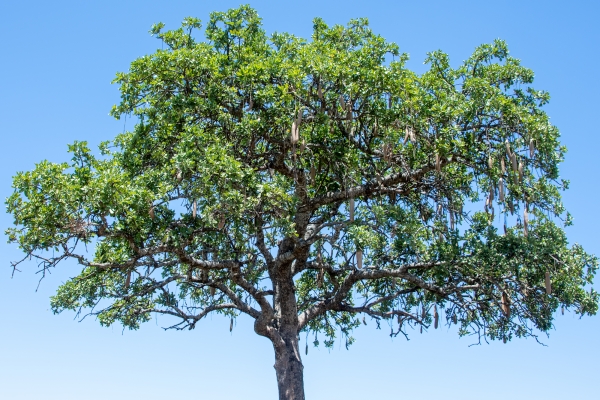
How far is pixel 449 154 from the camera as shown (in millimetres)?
13617

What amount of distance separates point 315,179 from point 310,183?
875 mm

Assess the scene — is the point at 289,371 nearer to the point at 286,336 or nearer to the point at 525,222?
the point at 286,336

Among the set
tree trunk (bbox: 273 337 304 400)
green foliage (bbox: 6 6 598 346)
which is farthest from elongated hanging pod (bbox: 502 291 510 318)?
tree trunk (bbox: 273 337 304 400)

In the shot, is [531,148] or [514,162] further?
[531,148]

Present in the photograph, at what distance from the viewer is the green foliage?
1277 centimetres

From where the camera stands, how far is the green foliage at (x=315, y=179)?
12.8 meters

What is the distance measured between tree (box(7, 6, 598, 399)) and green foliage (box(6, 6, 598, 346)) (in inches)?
1.5

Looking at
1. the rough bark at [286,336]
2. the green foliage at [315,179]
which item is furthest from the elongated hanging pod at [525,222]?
the rough bark at [286,336]

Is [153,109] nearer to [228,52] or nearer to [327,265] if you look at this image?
[228,52]

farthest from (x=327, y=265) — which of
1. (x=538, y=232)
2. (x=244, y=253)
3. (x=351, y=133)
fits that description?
(x=538, y=232)

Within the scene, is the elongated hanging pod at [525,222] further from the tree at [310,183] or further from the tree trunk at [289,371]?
the tree trunk at [289,371]

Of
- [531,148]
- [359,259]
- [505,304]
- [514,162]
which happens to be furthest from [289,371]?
[531,148]

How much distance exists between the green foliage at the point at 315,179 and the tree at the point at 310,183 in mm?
39

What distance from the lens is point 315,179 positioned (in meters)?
15.5
